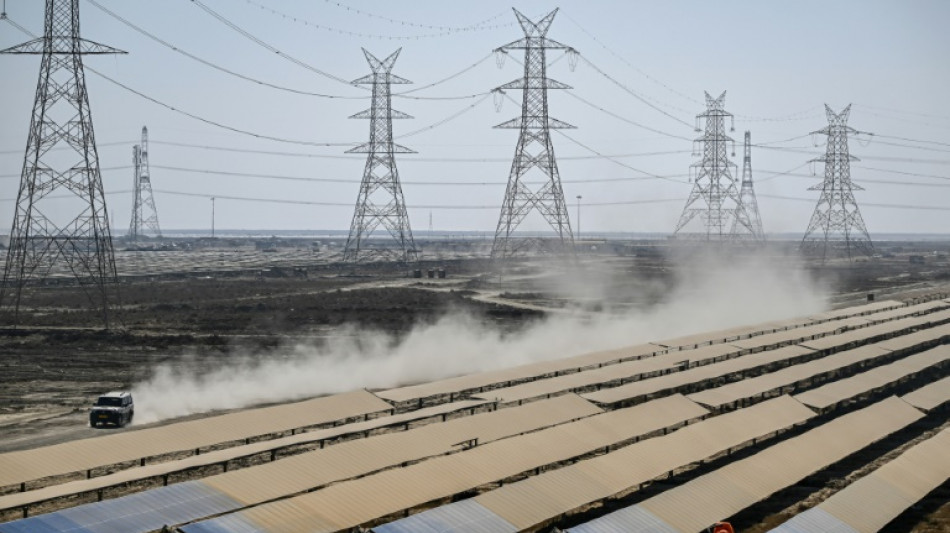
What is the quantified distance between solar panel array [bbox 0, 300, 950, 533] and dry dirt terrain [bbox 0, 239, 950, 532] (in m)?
1.39

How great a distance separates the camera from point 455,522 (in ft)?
84.6

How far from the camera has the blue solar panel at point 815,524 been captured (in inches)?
1044

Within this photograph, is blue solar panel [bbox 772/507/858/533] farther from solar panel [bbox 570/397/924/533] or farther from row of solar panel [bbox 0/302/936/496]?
row of solar panel [bbox 0/302/936/496]

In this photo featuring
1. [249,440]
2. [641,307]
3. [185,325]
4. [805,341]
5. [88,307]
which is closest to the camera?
[249,440]

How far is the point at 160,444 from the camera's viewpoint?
110 feet

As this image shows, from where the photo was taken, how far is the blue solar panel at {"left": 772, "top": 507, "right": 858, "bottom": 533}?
26517 mm

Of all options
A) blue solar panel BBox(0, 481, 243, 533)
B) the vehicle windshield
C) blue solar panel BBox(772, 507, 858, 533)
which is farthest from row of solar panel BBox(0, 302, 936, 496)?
blue solar panel BBox(772, 507, 858, 533)

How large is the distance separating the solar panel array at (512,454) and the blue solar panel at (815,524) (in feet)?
0.35

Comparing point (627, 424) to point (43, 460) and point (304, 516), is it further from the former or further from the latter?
point (43, 460)

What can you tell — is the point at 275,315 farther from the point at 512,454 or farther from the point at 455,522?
the point at 455,522

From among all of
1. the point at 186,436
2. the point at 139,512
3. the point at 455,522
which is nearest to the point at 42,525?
the point at 139,512

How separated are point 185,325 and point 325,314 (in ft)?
38.1

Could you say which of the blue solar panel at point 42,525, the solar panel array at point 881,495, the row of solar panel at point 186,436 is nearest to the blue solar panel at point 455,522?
the solar panel array at point 881,495

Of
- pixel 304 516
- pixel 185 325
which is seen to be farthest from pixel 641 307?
pixel 304 516
